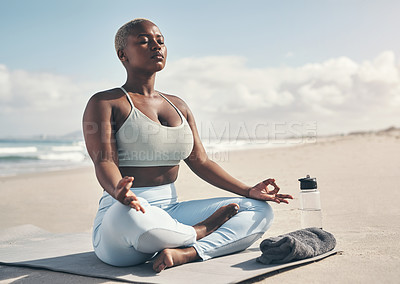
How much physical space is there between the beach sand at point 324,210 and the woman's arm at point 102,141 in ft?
1.88

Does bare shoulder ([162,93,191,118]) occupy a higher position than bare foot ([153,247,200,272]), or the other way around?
bare shoulder ([162,93,191,118])

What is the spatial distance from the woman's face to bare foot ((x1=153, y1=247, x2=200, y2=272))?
1.17 metres

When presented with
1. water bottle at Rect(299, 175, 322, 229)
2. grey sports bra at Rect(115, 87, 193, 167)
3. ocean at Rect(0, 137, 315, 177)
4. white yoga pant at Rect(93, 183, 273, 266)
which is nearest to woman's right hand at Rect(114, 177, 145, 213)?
white yoga pant at Rect(93, 183, 273, 266)

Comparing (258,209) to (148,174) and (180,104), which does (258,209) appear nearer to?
(148,174)

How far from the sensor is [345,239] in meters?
3.36

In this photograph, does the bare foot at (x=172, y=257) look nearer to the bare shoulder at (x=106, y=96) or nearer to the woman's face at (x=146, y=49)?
the bare shoulder at (x=106, y=96)

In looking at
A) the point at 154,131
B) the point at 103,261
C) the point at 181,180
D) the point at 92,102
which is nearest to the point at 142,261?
the point at 103,261

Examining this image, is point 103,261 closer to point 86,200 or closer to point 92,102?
point 92,102

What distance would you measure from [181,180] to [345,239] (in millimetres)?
5621

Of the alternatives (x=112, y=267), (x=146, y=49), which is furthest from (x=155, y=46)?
(x=112, y=267)

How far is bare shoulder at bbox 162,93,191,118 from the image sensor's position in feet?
10.4

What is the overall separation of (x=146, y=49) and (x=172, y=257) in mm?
1305

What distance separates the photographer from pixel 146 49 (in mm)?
2830

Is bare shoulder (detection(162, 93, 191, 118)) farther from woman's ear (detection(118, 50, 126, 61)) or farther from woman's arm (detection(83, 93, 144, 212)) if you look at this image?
woman's arm (detection(83, 93, 144, 212))
